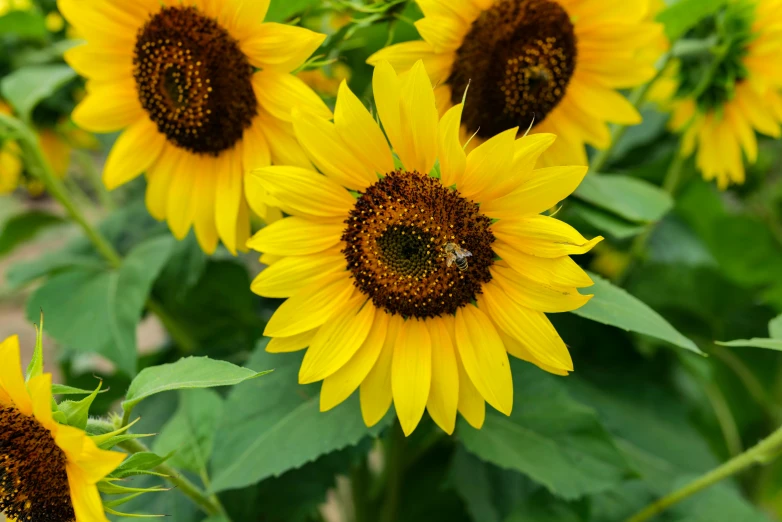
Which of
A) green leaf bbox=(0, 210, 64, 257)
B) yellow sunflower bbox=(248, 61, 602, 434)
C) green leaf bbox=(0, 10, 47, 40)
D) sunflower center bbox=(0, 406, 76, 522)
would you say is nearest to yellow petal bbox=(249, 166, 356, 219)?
yellow sunflower bbox=(248, 61, 602, 434)

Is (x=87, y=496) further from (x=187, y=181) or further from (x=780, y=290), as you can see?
(x=780, y=290)

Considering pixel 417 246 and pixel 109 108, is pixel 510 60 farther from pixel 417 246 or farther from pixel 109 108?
pixel 109 108

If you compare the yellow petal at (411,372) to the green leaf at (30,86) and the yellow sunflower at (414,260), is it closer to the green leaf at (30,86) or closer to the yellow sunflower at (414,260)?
the yellow sunflower at (414,260)

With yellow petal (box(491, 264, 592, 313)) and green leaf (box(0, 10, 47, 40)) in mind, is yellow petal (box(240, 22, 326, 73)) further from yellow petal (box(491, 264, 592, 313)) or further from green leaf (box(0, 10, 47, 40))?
green leaf (box(0, 10, 47, 40))

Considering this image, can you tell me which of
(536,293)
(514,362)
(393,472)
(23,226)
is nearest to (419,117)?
(536,293)

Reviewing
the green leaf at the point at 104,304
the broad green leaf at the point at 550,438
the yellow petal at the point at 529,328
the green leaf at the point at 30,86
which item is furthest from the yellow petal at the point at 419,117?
the green leaf at the point at 30,86

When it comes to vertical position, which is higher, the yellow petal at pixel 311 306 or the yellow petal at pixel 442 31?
the yellow petal at pixel 442 31
